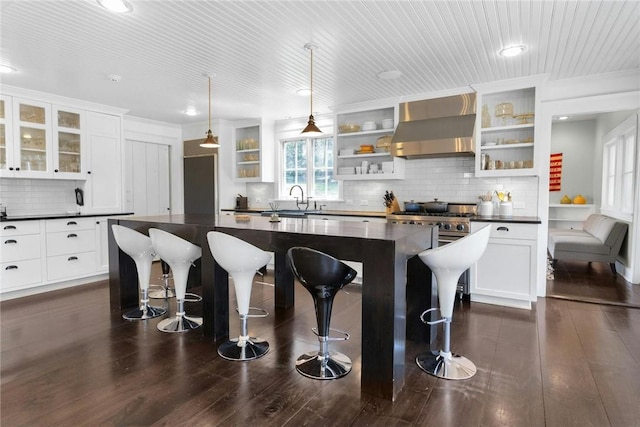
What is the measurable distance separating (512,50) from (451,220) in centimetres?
180

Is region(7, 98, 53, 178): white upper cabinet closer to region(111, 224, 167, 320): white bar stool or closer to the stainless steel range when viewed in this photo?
region(111, 224, 167, 320): white bar stool

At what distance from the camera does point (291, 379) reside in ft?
7.76

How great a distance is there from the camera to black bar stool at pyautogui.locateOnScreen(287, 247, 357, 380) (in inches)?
88.2

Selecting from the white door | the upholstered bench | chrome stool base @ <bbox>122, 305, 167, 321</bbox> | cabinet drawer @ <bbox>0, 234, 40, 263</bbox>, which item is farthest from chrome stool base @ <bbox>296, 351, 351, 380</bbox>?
the white door

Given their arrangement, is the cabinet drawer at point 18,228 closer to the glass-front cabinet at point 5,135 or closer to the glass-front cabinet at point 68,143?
the glass-front cabinet at point 5,135

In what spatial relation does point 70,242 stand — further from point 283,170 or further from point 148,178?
point 283,170

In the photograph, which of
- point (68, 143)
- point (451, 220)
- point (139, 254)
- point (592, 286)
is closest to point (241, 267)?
point (139, 254)

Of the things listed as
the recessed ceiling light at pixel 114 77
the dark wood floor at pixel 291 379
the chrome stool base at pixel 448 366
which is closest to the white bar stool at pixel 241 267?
the dark wood floor at pixel 291 379

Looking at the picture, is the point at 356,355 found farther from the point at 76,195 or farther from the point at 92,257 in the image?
the point at 76,195

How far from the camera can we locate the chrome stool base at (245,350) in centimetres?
266

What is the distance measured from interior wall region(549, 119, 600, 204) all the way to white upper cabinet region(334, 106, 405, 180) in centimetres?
451

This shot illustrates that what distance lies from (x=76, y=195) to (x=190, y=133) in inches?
92.0

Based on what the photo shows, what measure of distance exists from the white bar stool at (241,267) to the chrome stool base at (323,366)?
35cm

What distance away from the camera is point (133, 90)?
4.62 metres
